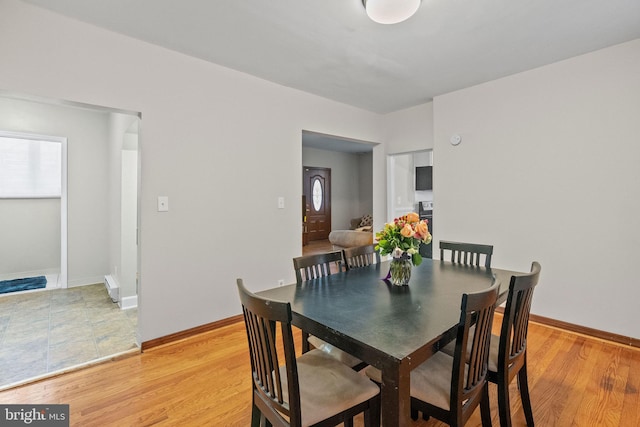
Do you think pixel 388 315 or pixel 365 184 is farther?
pixel 365 184

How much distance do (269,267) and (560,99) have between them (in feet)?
10.5

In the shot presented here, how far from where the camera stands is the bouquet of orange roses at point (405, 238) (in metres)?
1.74

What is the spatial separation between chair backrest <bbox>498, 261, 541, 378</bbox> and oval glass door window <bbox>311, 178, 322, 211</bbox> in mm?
6909

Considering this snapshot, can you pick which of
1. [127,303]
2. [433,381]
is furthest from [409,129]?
[127,303]

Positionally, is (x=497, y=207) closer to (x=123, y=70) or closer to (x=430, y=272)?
(x=430, y=272)

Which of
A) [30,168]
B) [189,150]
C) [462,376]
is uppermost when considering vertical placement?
[30,168]

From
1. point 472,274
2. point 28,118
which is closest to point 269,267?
point 472,274

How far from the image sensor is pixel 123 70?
2336mm

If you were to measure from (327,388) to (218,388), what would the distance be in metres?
1.08

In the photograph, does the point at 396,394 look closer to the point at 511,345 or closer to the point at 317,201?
the point at 511,345

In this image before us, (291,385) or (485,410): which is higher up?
(291,385)

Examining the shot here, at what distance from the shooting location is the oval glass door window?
8305 millimetres

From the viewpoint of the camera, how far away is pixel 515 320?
57.2 inches

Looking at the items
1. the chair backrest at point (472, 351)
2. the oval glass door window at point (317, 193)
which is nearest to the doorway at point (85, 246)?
the chair backrest at point (472, 351)
